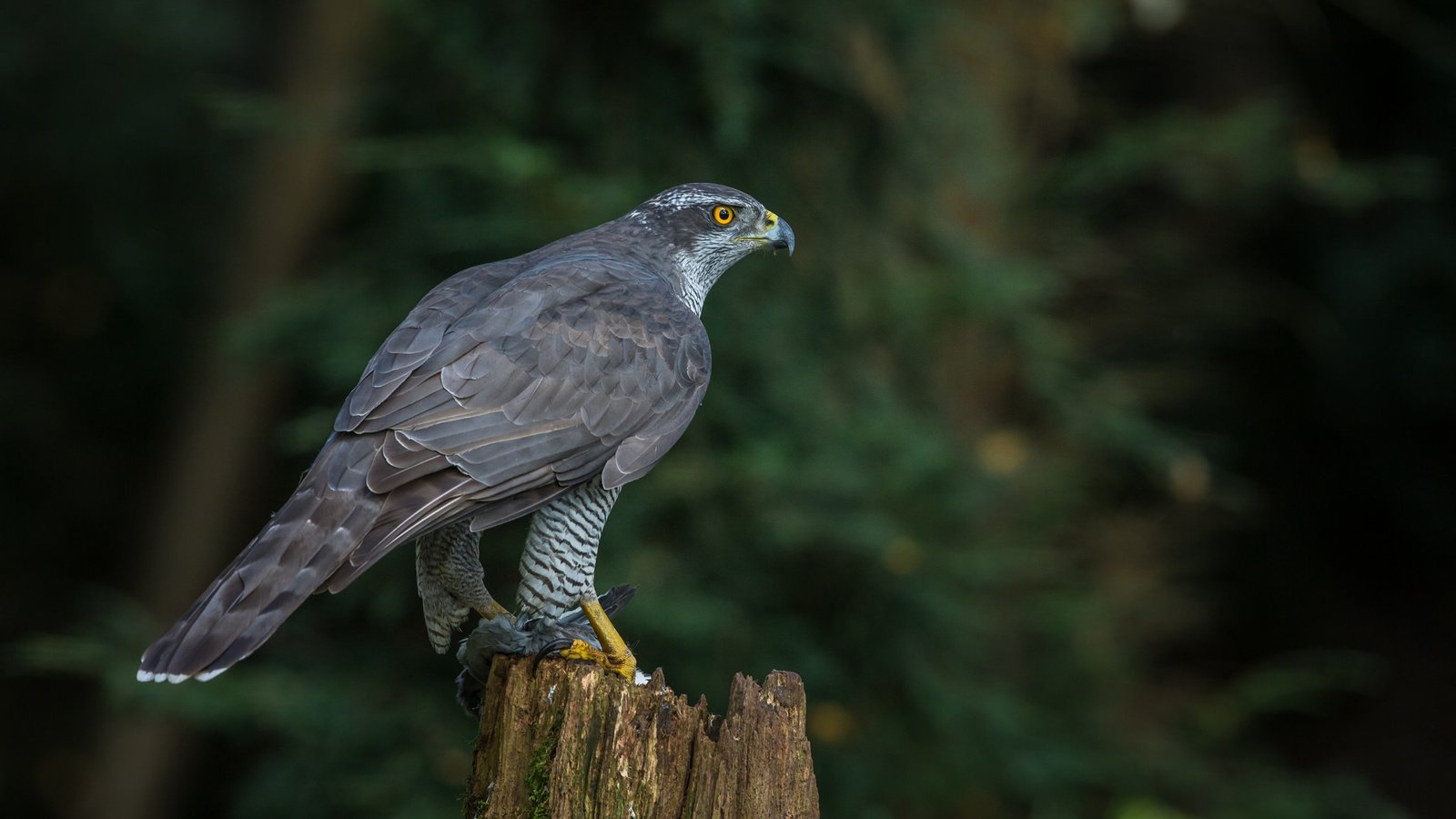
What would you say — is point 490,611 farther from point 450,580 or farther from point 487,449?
point 487,449

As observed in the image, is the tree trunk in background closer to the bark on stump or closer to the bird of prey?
the bird of prey

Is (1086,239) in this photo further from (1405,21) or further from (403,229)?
(403,229)

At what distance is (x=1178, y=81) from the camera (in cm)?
1019

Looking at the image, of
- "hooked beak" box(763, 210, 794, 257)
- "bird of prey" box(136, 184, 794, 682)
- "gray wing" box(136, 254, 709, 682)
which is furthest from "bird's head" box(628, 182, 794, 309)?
"gray wing" box(136, 254, 709, 682)

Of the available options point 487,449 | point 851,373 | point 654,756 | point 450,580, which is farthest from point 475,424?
point 851,373

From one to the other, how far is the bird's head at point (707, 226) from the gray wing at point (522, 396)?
39 cm

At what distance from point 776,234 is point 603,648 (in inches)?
52.9

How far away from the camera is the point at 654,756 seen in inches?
113

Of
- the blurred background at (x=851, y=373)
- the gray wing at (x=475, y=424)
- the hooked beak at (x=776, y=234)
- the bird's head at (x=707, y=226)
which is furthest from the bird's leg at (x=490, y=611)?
the blurred background at (x=851, y=373)

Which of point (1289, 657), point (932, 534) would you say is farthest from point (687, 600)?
point (1289, 657)

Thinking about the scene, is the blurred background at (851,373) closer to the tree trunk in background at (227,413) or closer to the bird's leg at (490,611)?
the tree trunk in background at (227,413)

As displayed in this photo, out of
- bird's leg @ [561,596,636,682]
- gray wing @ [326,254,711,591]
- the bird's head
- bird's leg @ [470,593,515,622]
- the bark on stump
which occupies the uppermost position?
the bird's head

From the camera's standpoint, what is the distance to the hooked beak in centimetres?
402

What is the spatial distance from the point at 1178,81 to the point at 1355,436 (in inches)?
112
